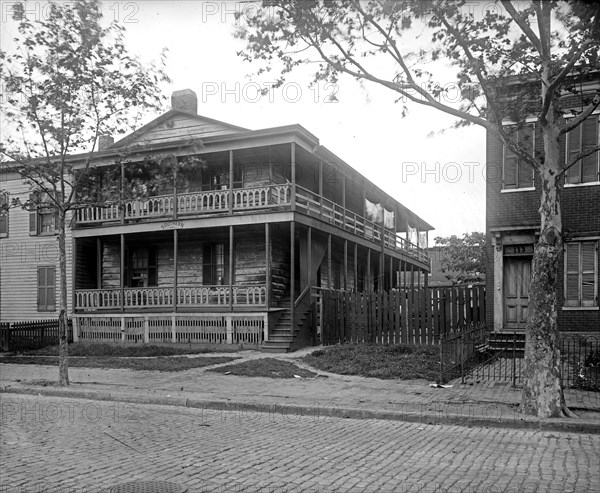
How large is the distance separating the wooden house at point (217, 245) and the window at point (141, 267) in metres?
0.04

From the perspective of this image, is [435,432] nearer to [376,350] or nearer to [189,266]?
[376,350]

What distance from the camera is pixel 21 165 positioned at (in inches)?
509

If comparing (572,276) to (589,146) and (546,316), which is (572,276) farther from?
(546,316)

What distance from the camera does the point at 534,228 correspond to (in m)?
16.3

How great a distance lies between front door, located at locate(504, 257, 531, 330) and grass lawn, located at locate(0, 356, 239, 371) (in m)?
7.89

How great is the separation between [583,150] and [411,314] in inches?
250

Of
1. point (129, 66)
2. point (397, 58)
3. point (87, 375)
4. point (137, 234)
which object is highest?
point (129, 66)

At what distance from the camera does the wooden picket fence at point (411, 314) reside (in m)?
16.4

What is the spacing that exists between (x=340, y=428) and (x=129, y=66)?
8720 mm

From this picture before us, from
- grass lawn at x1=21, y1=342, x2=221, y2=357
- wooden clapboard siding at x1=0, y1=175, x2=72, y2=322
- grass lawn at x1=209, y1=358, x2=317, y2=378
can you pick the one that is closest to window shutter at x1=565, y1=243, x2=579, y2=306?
grass lawn at x1=209, y1=358, x2=317, y2=378

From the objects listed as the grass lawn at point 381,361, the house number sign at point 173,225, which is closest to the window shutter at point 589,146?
the grass lawn at point 381,361

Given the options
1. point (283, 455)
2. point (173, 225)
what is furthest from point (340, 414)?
point (173, 225)

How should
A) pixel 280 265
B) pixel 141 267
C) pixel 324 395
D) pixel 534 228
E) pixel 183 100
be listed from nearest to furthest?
pixel 324 395, pixel 534 228, pixel 280 265, pixel 141 267, pixel 183 100

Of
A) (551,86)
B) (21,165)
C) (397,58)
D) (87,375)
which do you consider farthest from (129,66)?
(551,86)
